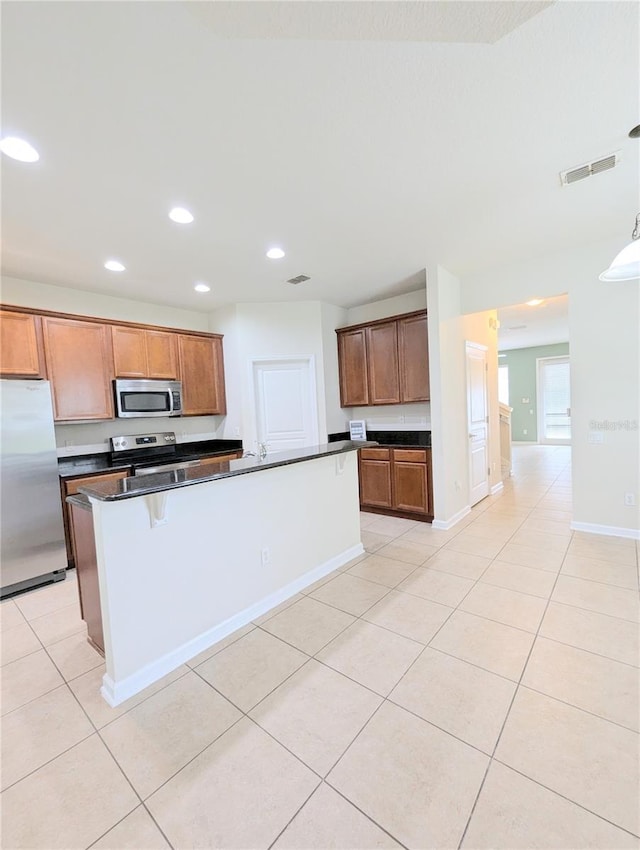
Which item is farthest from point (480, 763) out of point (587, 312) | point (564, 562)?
point (587, 312)

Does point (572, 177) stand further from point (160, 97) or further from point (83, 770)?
point (83, 770)

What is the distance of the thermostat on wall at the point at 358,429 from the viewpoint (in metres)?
5.08

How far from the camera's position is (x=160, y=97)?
158 centimetres

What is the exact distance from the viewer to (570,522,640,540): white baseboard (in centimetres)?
343

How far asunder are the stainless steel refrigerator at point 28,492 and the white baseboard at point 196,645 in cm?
179

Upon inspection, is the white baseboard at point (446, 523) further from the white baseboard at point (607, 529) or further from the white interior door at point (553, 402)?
the white interior door at point (553, 402)

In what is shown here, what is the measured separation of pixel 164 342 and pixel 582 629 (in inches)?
187

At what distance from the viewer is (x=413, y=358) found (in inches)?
172

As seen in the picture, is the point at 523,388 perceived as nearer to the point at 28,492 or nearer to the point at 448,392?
the point at 448,392

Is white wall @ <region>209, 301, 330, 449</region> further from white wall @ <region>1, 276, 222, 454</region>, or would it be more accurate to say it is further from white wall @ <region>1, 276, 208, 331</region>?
white wall @ <region>1, 276, 208, 331</region>

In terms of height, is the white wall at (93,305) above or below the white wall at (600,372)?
above

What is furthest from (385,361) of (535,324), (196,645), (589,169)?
(535,324)

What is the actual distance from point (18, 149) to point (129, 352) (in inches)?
94.6

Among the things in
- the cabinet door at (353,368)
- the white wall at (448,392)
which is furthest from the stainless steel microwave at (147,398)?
the white wall at (448,392)
